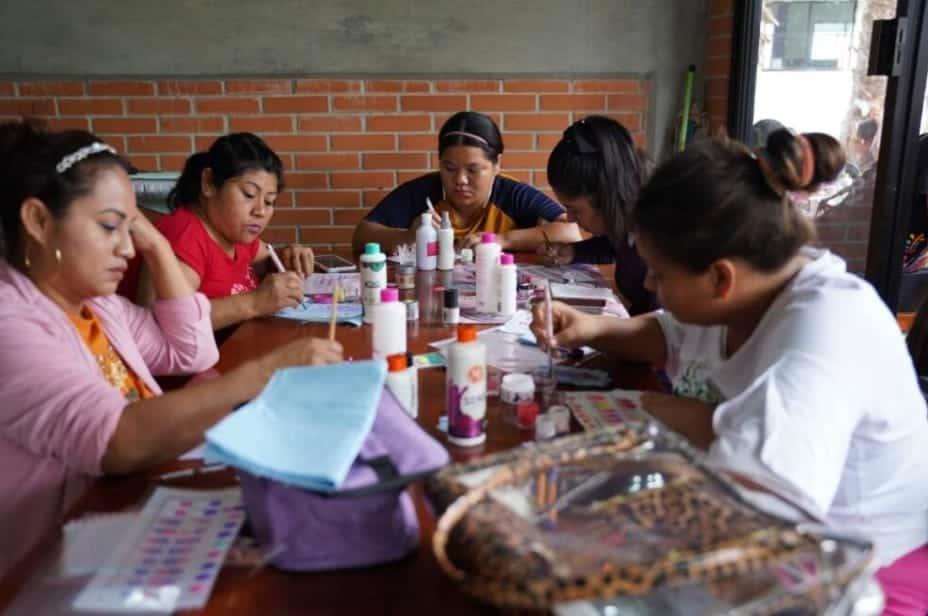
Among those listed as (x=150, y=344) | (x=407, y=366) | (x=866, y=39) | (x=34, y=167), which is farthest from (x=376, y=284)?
(x=866, y=39)

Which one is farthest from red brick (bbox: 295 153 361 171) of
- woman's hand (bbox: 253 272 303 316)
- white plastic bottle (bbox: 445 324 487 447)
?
white plastic bottle (bbox: 445 324 487 447)

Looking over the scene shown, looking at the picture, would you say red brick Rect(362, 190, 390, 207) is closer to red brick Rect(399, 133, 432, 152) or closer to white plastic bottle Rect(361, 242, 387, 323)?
red brick Rect(399, 133, 432, 152)

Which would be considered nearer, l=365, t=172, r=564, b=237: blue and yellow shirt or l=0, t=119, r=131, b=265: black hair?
l=0, t=119, r=131, b=265: black hair

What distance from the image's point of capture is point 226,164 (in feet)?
6.94

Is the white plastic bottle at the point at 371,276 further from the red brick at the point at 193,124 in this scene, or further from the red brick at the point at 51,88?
Answer: the red brick at the point at 51,88

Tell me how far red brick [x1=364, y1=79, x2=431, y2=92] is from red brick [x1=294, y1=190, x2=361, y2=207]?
468 millimetres

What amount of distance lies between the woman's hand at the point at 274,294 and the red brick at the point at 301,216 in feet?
5.43

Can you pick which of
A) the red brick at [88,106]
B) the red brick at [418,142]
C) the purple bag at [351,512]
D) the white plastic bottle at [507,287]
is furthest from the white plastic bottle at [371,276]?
the red brick at [88,106]

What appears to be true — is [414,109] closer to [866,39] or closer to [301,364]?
[866,39]

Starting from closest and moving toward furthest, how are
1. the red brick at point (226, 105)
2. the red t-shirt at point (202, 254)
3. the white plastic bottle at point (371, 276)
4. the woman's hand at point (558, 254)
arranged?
the white plastic bottle at point (371, 276) → the red t-shirt at point (202, 254) → the woman's hand at point (558, 254) → the red brick at point (226, 105)

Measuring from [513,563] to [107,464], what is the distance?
2.17ft

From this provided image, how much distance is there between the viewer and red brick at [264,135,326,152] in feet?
11.3

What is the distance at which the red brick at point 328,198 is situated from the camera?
353 cm

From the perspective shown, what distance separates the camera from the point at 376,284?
75.1 inches
